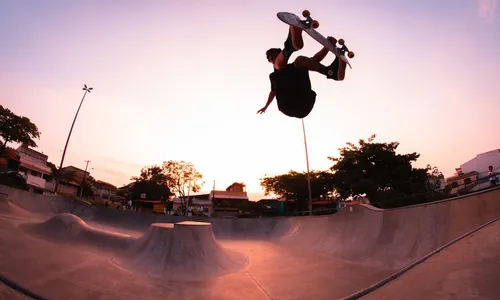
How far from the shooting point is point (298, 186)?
40.4 meters

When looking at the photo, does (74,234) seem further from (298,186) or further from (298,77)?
(298,186)

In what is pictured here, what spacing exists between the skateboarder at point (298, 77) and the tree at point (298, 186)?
35.1m

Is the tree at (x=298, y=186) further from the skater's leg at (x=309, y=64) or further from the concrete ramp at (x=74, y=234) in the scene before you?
the skater's leg at (x=309, y=64)

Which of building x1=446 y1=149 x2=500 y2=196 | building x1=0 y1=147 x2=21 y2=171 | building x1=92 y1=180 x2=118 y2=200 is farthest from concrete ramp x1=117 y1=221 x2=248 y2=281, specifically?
building x1=92 y1=180 x2=118 y2=200

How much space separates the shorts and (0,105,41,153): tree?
30.6 m

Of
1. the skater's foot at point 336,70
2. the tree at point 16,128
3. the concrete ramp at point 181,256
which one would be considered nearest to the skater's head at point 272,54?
the skater's foot at point 336,70

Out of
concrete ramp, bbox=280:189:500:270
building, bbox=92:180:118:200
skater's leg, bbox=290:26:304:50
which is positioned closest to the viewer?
skater's leg, bbox=290:26:304:50

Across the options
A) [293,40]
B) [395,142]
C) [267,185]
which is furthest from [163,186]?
[293,40]

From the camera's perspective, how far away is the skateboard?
3.75 meters

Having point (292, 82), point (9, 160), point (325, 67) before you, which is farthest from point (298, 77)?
point (9, 160)

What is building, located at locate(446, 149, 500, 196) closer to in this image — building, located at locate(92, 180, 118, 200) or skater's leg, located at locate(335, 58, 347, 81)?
skater's leg, located at locate(335, 58, 347, 81)

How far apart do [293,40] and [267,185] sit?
40192 mm

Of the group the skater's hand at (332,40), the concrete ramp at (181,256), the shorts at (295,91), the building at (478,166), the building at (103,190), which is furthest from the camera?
the building at (103,190)

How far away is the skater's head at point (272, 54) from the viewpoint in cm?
476
